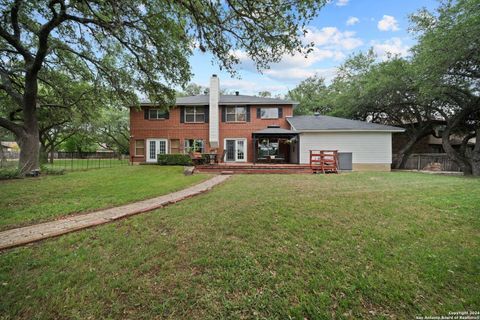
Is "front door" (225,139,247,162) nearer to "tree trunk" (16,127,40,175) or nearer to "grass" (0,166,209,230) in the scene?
"grass" (0,166,209,230)

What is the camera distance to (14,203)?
18.5ft

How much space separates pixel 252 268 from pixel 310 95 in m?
31.6

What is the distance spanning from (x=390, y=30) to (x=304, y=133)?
23.5 feet

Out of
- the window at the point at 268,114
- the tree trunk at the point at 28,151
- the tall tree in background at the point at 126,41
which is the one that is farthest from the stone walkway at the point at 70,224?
the window at the point at 268,114

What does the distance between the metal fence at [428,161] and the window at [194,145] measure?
17.6m

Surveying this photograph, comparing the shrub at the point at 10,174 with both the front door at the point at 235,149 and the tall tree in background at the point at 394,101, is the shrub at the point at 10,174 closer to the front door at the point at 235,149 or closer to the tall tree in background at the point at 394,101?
the front door at the point at 235,149

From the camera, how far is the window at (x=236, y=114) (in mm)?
17625

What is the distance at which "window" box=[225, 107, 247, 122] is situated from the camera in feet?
57.8

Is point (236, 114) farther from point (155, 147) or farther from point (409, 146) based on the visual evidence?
point (409, 146)

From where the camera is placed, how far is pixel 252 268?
9.48ft

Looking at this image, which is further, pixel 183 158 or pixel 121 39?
pixel 183 158

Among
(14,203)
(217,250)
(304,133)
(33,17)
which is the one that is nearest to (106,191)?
(14,203)

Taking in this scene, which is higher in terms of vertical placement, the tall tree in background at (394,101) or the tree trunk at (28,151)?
the tall tree in background at (394,101)

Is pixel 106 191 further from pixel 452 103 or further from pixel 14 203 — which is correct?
pixel 452 103
